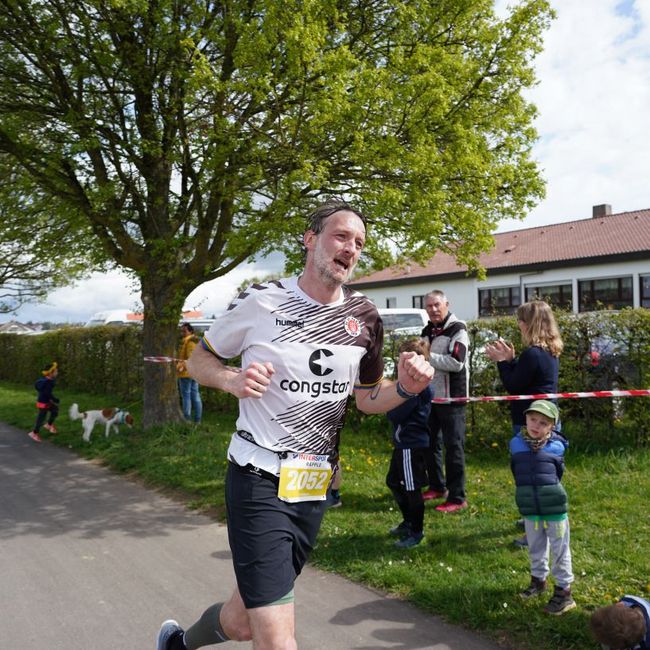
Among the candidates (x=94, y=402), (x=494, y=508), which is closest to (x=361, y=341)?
(x=494, y=508)

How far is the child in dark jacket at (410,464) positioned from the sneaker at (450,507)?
0.68 m

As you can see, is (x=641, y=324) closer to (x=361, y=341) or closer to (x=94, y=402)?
(x=361, y=341)

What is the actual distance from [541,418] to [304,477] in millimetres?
2238

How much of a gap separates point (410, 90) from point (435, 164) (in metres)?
0.93

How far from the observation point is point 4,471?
9.24m

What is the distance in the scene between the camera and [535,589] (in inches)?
167

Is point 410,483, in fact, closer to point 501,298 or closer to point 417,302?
point 501,298

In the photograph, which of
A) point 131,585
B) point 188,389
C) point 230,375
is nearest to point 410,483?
point 131,585

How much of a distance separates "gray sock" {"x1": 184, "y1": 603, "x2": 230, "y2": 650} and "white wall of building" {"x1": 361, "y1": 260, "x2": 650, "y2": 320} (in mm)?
24036

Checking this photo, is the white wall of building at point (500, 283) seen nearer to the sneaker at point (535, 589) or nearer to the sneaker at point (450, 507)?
the sneaker at point (450, 507)

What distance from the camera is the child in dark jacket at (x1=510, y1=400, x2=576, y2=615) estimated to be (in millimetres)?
4125

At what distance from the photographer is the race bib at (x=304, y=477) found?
8.79 feet

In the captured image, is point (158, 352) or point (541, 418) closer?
point (541, 418)

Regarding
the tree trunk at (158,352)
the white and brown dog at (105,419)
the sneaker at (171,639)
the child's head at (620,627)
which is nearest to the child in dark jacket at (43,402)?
the white and brown dog at (105,419)
